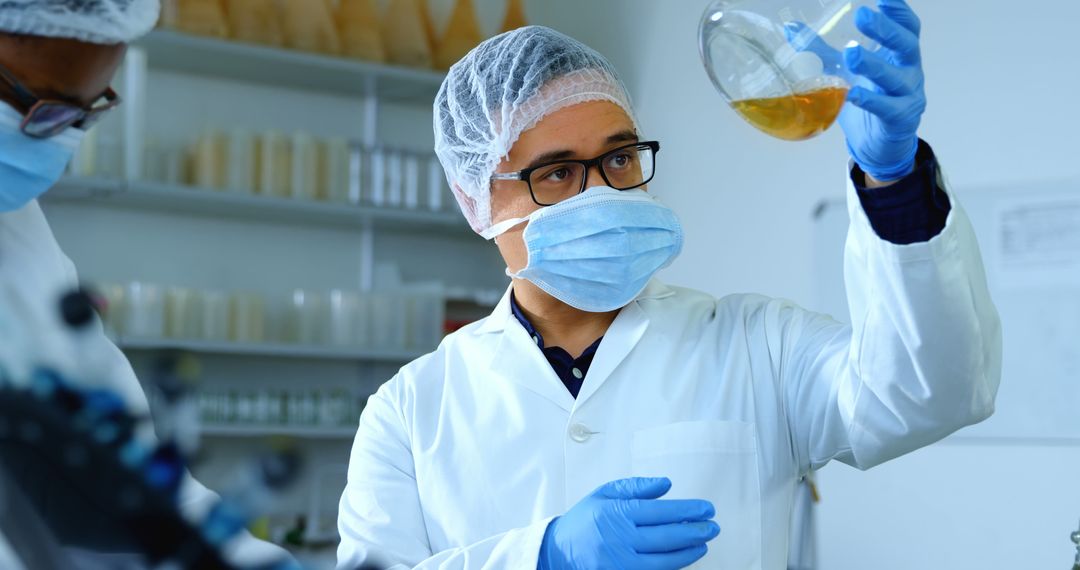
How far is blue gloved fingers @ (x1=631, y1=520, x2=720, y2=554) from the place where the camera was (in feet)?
3.22

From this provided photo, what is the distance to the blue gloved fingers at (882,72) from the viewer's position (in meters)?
0.86

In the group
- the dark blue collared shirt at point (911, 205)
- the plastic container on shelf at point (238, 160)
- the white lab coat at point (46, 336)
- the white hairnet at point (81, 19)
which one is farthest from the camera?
the plastic container on shelf at point (238, 160)

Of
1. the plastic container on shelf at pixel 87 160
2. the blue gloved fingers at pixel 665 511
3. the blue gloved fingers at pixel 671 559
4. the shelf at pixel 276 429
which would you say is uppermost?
the plastic container on shelf at pixel 87 160

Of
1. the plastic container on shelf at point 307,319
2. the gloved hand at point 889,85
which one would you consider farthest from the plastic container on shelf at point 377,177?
the gloved hand at point 889,85

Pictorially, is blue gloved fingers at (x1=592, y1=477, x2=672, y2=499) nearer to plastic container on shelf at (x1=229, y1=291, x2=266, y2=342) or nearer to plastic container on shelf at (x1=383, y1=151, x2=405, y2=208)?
plastic container on shelf at (x1=229, y1=291, x2=266, y2=342)

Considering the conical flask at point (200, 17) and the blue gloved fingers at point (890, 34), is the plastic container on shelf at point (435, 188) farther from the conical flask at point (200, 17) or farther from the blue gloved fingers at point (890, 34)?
the blue gloved fingers at point (890, 34)

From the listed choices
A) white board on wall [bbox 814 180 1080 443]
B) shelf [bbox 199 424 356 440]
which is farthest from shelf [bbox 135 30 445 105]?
white board on wall [bbox 814 180 1080 443]

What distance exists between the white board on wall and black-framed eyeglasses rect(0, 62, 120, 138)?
Result: 240cm

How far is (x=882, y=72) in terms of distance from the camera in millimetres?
879

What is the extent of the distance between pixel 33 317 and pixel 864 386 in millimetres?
770

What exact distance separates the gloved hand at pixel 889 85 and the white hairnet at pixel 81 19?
0.52 m

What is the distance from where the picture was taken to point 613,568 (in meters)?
0.97

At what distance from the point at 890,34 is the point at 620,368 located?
→ 548mm

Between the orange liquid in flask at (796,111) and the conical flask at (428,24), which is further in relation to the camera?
the conical flask at (428,24)
